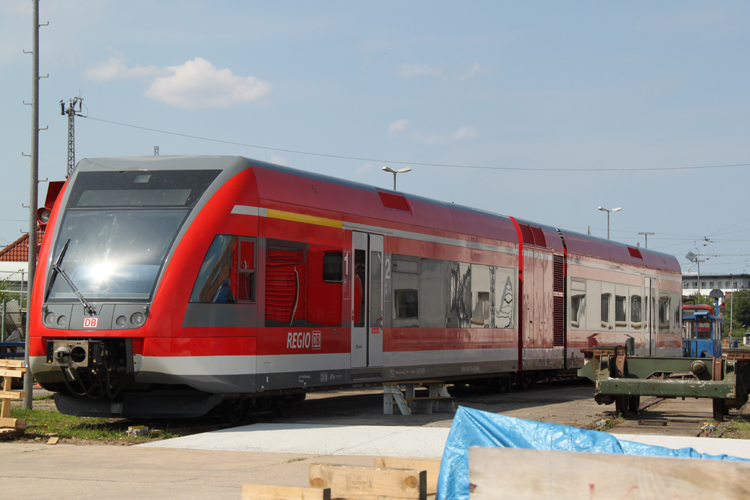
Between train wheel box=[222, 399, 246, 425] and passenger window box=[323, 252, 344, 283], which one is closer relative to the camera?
train wheel box=[222, 399, 246, 425]

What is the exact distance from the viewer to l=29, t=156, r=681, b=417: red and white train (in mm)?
10758

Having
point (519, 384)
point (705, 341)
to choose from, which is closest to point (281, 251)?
point (519, 384)

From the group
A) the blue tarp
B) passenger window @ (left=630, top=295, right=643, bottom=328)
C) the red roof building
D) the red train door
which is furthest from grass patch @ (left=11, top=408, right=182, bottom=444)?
the red roof building

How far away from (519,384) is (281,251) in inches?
388

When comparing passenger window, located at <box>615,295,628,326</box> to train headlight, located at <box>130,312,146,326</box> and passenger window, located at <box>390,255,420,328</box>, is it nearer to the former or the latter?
passenger window, located at <box>390,255,420,328</box>

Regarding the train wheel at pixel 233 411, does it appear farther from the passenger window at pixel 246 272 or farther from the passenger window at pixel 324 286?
the passenger window at pixel 246 272

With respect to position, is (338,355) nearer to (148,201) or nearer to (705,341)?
(148,201)

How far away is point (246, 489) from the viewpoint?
215 inches

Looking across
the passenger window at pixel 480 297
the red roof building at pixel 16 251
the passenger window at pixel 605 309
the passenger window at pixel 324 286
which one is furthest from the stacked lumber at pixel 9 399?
the red roof building at pixel 16 251

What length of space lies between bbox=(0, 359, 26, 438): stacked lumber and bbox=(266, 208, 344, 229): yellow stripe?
13.0 ft

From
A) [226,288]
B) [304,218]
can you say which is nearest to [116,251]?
[226,288]

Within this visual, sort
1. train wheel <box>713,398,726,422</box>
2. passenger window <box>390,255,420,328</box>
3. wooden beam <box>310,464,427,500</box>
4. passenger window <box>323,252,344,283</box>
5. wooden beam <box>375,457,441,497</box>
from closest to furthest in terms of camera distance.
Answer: wooden beam <box>310,464,427,500</box> → wooden beam <box>375,457,441,497</box> → passenger window <box>323,252,344,283</box> → train wheel <box>713,398,726,422</box> → passenger window <box>390,255,420,328</box>

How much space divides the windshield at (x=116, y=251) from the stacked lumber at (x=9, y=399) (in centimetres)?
139

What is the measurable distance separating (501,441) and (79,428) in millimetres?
7702
